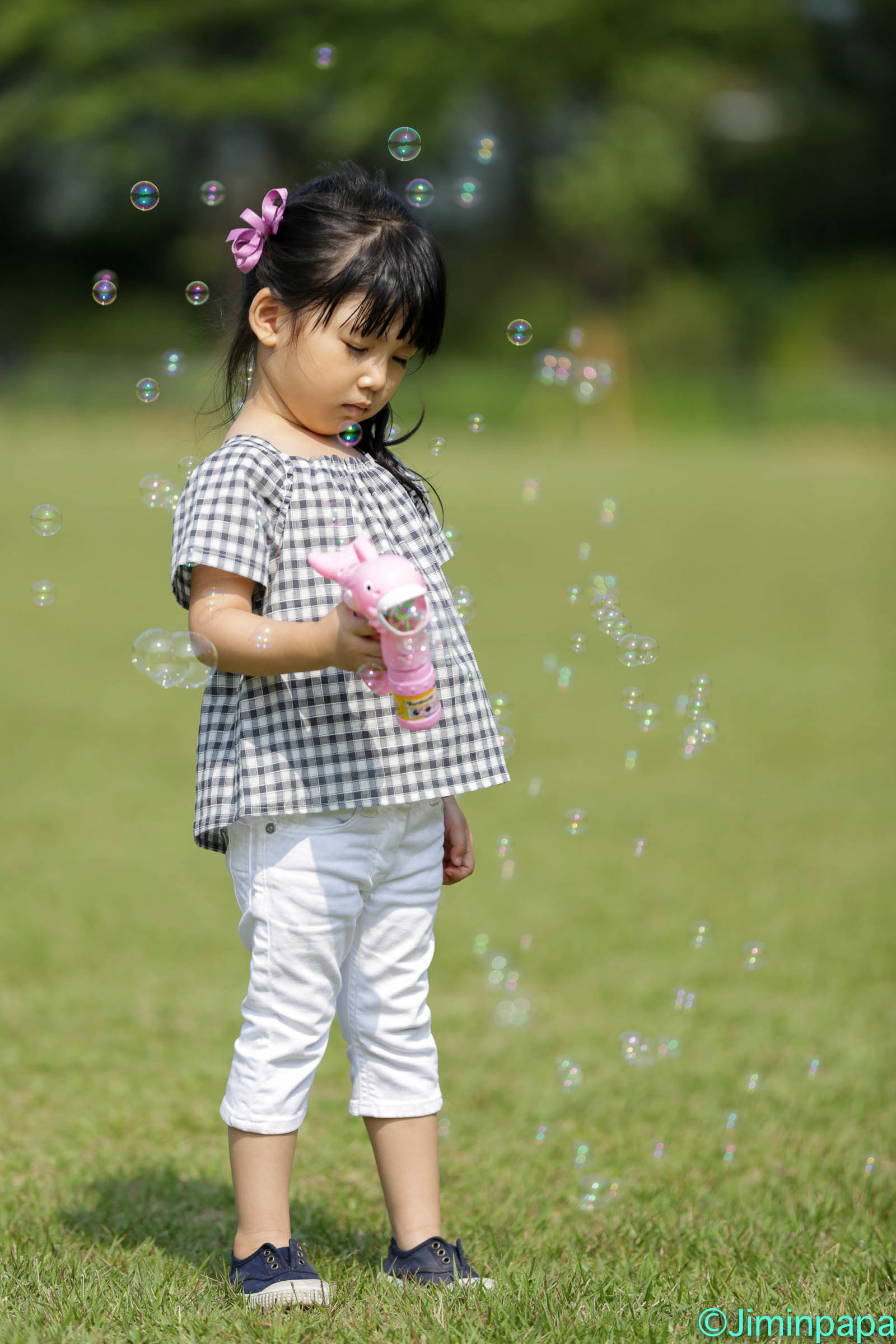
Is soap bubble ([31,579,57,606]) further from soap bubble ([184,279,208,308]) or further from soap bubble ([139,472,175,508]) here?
soap bubble ([184,279,208,308])

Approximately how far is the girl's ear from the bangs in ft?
0.25

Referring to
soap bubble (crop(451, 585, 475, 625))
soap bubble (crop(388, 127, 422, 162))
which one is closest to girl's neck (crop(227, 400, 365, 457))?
soap bubble (crop(451, 585, 475, 625))

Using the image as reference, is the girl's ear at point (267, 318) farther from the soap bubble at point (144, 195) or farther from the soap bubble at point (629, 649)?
the soap bubble at point (629, 649)

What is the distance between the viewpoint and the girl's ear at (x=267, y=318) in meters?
2.07

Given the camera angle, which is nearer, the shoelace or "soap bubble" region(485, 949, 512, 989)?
the shoelace

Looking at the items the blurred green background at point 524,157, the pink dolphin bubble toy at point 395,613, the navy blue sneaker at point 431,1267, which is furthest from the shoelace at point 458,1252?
the blurred green background at point 524,157

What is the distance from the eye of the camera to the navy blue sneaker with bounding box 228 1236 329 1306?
1.99 meters

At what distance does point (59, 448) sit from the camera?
1886 cm

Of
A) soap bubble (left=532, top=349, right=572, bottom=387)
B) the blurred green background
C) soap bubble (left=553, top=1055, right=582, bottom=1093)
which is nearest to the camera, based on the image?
soap bubble (left=553, top=1055, right=582, bottom=1093)

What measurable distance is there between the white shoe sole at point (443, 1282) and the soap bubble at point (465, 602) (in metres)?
0.94

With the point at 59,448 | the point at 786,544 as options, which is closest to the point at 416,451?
the point at 786,544

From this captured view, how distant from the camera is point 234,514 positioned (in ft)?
6.40

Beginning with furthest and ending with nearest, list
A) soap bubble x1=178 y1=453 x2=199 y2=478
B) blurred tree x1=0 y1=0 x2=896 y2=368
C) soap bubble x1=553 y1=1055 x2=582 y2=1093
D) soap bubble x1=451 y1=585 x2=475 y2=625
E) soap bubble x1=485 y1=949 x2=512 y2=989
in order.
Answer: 1. blurred tree x1=0 y1=0 x2=896 y2=368
2. soap bubble x1=485 y1=949 x2=512 y2=989
3. soap bubble x1=553 y1=1055 x2=582 y2=1093
4. soap bubble x1=451 y1=585 x2=475 y2=625
5. soap bubble x1=178 y1=453 x2=199 y2=478

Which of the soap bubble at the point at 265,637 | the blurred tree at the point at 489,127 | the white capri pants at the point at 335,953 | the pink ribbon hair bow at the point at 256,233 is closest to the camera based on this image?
the soap bubble at the point at 265,637
